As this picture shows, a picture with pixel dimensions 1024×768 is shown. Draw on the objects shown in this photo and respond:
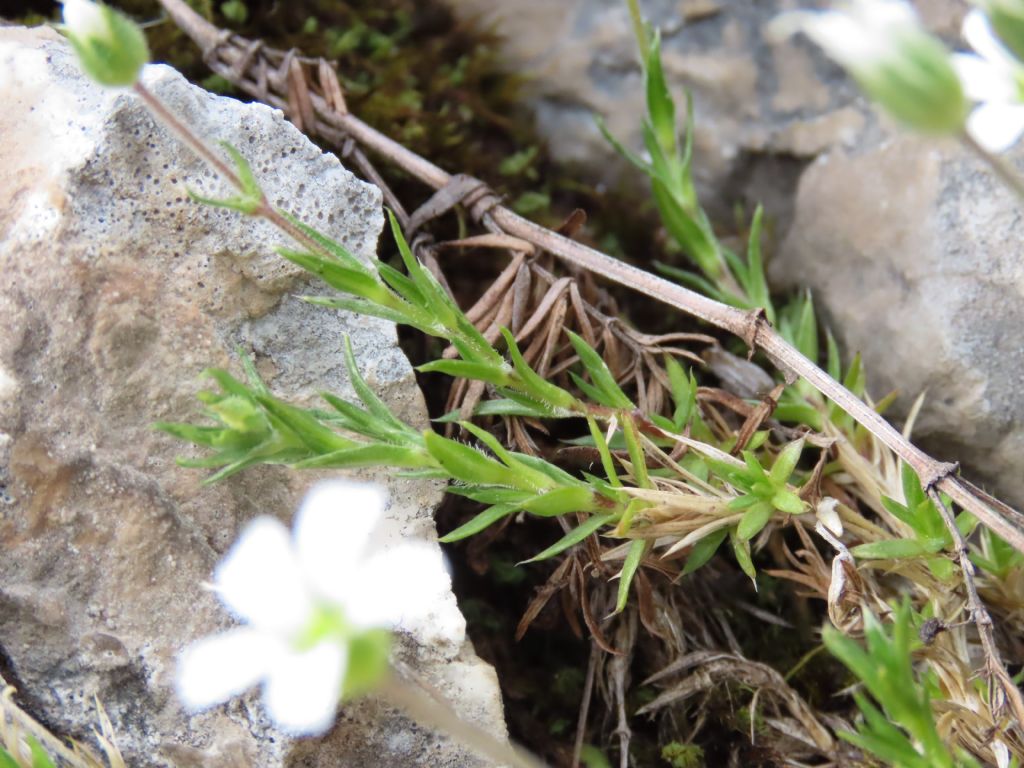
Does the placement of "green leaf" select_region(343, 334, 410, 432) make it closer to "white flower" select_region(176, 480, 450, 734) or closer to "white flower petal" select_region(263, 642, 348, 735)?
"white flower" select_region(176, 480, 450, 734)

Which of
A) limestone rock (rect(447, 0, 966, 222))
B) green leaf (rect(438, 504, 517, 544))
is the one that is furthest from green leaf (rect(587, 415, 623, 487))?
limestone rock (rect(447, 0, 966, 222))

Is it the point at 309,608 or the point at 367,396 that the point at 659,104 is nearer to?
the point at 367,396

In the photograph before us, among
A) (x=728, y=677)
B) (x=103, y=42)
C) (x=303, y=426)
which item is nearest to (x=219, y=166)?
(x=103, y=42)

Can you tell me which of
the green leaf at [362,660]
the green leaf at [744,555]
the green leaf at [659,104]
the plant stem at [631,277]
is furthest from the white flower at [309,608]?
the green leaf at [659,104]

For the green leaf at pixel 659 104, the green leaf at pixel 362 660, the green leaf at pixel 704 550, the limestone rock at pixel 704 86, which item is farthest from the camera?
the limestone rock at pixel 704 86

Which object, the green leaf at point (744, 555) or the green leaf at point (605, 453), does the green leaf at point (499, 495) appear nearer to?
the green leaf at point (605, 453)

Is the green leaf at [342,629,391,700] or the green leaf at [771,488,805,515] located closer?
the green leaf at [342,629,391,700]

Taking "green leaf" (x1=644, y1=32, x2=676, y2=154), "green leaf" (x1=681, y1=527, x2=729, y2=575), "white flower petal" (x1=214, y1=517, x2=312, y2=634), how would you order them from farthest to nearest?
"green leaf" (x1=644, y1=32, x2=676, y2=154) → "green leaf" (x1=681, y1=527, x2=729, y2=575) → "white flower petal" (x1=214, y1=517, x2=312, y2=634)
